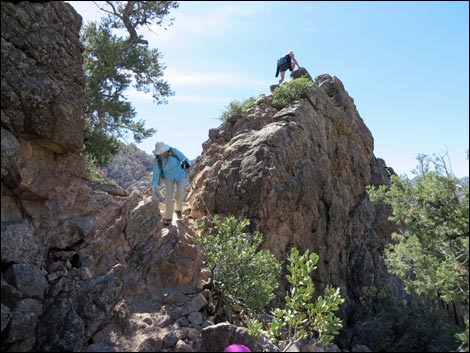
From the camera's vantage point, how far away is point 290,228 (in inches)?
528

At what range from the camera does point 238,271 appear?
944 cm

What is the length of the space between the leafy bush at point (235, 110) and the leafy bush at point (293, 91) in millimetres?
1309

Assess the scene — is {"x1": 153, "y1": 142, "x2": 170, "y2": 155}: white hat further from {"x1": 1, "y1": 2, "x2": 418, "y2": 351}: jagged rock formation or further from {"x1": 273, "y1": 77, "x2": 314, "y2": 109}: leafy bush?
{"x1": 273, "y1": 77, "x2": 314, "y2": 109}: leafy bush

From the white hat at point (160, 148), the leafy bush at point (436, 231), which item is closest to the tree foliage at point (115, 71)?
the white hat at point (160, 148)

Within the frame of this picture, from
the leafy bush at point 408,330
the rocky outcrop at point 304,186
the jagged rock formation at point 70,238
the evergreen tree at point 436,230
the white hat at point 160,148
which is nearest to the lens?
the jagged rock formation at point 70,238

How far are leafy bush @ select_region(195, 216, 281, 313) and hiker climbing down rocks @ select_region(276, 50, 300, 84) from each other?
10.7 meters

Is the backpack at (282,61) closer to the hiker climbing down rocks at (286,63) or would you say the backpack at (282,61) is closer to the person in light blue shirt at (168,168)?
the hiker climbing down rocks at (286,63)

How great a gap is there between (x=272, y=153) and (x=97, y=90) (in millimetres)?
6639

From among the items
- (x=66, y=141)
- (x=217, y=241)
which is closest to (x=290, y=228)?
(x=217, y=241)

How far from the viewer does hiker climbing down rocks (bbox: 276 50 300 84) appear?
17.9 metres

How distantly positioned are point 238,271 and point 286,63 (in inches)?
467

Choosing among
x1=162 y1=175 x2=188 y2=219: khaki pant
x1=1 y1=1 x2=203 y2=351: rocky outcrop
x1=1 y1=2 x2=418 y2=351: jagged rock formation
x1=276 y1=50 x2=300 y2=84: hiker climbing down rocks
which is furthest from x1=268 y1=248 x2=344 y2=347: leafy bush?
x1=276 y1=50 x2=300 y2=84: hiker climbing down rocks

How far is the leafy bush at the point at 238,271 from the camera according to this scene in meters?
9.04

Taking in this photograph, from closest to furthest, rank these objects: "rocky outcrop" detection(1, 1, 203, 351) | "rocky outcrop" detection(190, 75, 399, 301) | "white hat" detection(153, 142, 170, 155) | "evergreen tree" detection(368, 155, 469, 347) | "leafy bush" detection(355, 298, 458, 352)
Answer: "rocky outcrop" detection(1, 1, 203, 351) < "evergreen tree" detection(368, 155, 469, 347) < "leafy bush" detection(355, 298, 458, 352) < "white hat" detection(153, 142, 170, 155) < "rocky outcrop" detection(190, 75, 399, 301)
